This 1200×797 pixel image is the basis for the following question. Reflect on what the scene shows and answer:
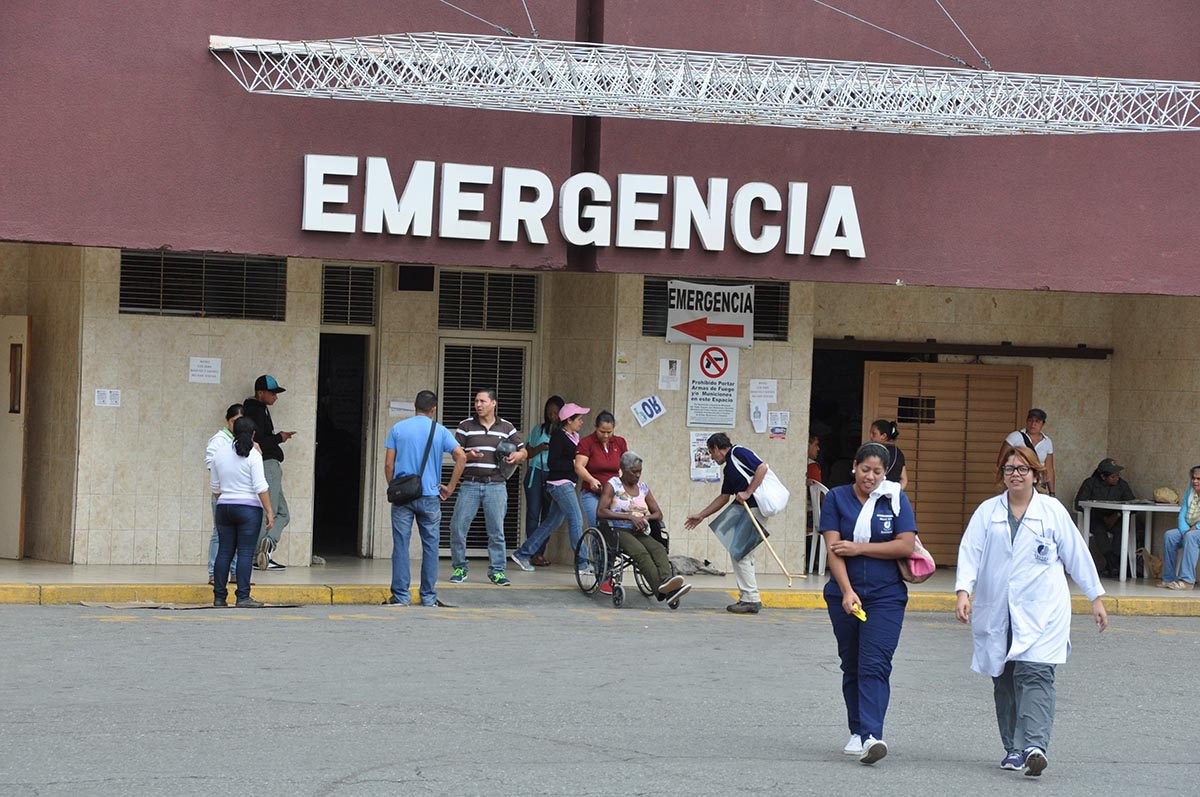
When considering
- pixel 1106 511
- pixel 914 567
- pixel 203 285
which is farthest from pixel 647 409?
pixel 914 567

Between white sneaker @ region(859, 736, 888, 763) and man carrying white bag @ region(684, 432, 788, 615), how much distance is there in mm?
6360

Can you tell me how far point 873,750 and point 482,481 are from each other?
26.3ft

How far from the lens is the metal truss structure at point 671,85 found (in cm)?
1454

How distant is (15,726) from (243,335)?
8.49 meters

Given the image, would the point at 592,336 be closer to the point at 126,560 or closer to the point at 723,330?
the point at 723,330

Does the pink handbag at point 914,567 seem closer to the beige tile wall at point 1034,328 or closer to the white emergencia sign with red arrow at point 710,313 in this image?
the white emergencia sign with red arrow at point 710,313

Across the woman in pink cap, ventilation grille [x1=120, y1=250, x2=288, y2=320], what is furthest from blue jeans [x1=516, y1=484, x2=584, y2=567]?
ventilation grille [x1=120, y1=250, x2=288, y2=320]

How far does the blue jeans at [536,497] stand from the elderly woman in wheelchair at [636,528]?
2.46 m

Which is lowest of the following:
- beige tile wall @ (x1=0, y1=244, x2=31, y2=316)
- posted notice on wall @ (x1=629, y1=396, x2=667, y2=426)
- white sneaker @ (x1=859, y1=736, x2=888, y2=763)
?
white sneaker @ (x1=859, y1=736, x2=888, y2=763)

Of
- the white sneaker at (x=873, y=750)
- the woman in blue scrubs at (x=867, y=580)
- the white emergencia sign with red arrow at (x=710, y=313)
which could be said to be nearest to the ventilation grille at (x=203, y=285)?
the white emergencia sign with red arrow at (x=710, y=313)

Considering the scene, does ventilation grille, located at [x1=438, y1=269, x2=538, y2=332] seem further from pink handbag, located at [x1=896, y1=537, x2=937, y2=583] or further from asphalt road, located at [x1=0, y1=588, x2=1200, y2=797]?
pink handbag, located at [x1=896, y1=537, x2=937, y2=583]

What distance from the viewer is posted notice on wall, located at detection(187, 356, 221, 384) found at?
16.7 m

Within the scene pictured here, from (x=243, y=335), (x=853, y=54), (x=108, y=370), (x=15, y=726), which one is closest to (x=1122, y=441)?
(x=853, y=54)

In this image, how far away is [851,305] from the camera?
19250mm
